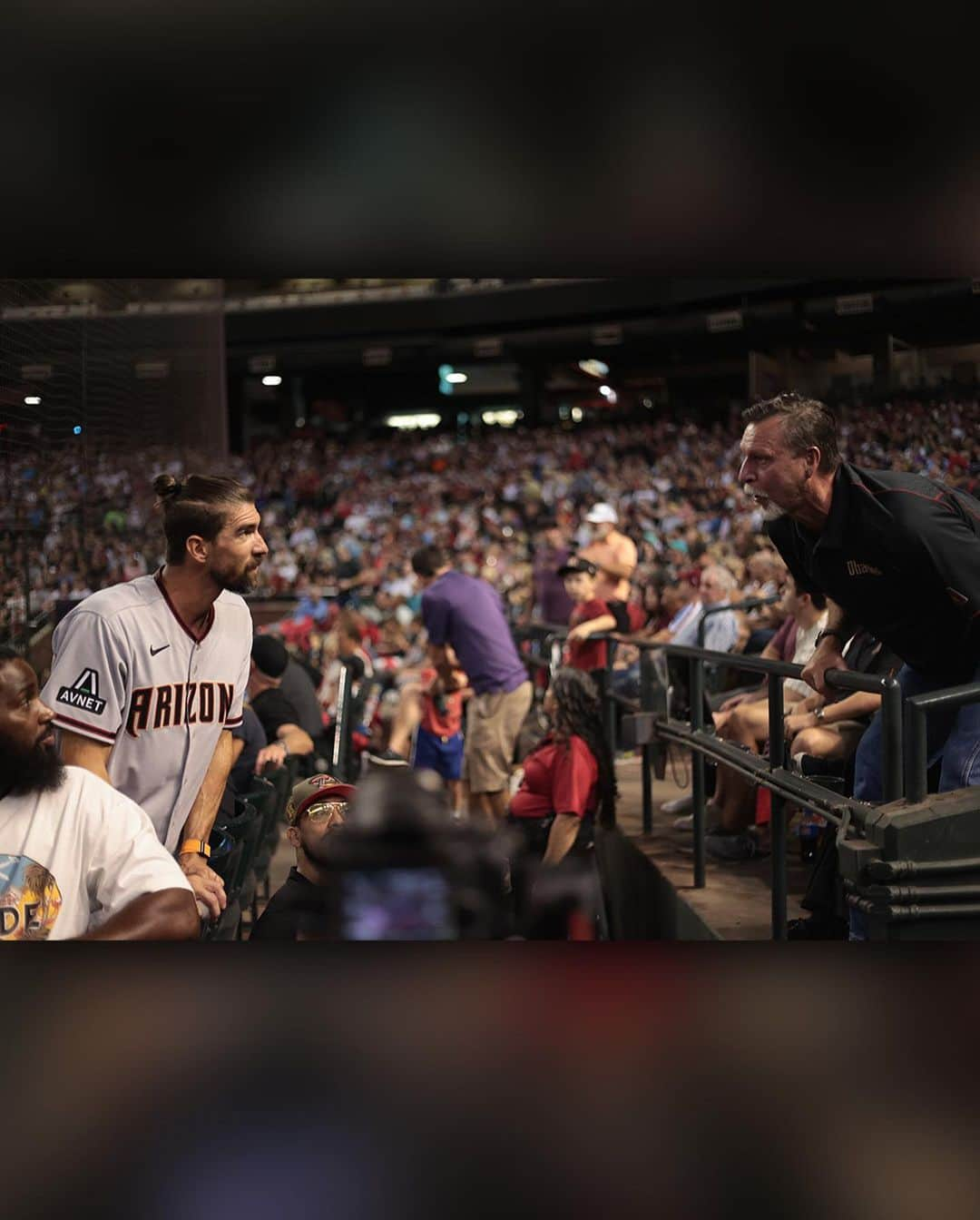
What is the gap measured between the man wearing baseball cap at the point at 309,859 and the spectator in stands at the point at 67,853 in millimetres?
257

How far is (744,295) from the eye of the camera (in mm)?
3260

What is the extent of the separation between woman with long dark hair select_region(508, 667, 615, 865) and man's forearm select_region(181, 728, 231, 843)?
134 centimetres

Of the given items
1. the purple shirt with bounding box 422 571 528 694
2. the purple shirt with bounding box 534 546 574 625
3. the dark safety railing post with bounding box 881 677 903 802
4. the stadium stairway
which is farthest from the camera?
the purple shirt with bounding box 534 546 574 625

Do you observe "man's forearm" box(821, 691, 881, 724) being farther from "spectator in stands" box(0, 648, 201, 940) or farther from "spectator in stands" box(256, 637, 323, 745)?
"spectator in stands" box(256, 637, 323, 745)

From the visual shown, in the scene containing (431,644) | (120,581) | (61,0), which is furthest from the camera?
(431,644)

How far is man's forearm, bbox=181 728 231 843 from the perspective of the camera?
276 centimetres

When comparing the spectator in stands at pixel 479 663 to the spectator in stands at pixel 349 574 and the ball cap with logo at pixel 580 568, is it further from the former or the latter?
the spectator in stands at pixel 349 574

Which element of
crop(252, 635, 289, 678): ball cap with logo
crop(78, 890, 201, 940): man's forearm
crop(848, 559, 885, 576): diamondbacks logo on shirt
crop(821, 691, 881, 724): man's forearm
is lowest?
crop(78, 890, 201, 940): man's forearm

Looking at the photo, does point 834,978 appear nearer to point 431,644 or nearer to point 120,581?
point 120,581

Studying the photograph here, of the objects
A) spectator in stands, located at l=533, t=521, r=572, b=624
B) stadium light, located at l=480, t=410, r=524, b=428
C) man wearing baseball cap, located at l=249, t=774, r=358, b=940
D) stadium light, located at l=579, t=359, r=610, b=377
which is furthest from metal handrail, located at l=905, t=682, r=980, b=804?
stadium light, located at l=480, t=410, r=524, b=428

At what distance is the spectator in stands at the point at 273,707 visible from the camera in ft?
10.7

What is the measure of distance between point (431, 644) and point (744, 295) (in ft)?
8.15

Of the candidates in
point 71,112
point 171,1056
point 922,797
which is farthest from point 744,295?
point 171,1056

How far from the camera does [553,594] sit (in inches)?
308
